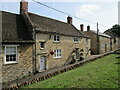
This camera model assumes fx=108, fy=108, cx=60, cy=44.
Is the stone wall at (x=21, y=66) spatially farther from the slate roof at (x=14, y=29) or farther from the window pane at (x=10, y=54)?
the slate roof at (x=14, y=29)

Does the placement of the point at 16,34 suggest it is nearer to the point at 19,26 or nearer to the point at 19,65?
the point at 19,26

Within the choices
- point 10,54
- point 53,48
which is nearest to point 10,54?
point 10,54

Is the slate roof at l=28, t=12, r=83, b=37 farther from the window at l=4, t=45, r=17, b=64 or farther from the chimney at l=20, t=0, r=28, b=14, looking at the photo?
the window at l=4, t=45, r=17, b=64

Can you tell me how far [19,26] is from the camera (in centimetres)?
1574

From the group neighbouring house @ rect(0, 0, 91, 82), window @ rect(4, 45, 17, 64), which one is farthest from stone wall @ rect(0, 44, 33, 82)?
window @ rect(4, 45, 17, 64)

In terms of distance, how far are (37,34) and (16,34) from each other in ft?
9.72

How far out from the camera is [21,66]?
13469 millimetres

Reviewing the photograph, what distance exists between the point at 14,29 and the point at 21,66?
509 cm

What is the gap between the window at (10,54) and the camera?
12228 millimetres

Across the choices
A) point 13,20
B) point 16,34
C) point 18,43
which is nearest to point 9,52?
point 18,43

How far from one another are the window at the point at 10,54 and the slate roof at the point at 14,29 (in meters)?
0.92

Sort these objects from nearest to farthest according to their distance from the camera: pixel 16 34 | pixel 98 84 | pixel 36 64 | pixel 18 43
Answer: pixel 98 84
pixel 18 43
pixel 16 34
pixel 36 64

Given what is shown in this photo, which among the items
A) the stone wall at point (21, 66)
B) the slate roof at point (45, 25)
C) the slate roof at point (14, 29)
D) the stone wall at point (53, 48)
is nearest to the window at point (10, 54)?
the stone wall at point (21, 66)

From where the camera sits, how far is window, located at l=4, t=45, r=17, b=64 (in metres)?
12.2
